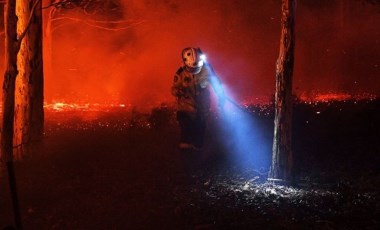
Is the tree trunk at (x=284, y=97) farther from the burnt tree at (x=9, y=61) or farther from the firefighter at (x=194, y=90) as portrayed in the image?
the burnt tree at (x=9, y=61)

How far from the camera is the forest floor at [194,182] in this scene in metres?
6.68

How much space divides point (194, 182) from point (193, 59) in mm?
2402

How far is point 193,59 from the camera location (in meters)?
9.50

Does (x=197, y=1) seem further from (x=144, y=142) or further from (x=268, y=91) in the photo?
(x=144, y=142)

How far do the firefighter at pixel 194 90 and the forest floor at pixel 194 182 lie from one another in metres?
0.59

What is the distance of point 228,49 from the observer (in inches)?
1152

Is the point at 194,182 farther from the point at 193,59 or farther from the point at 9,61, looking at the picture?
the point at 9,61

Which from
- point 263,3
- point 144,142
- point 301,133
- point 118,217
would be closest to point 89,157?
point 144,142

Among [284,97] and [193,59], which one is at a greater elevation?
[193,59]

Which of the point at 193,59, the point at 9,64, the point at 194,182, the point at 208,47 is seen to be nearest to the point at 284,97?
the point at 194,182

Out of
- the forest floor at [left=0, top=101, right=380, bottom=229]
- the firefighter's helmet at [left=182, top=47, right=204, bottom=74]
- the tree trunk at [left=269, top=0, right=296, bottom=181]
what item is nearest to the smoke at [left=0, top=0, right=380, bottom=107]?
the forest floor at [left=0, top=101, right=380, bottom=229]

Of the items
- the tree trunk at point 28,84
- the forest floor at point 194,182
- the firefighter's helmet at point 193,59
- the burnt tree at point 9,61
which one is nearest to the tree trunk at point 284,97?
the forest floor at point 194,182

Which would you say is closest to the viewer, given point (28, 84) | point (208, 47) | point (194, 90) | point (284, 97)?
point (284, 97)

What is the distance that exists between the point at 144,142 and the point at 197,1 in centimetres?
1935
